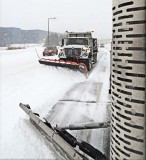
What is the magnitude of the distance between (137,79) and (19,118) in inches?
205

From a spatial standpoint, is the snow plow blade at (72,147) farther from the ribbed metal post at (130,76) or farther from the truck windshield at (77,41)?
the truck windshield at (77,41)

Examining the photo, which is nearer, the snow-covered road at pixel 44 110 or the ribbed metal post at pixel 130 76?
the ribbed metal post at pixel 130 76

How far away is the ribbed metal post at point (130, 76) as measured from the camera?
99.7 inches

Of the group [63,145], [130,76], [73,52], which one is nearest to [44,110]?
[63,145]

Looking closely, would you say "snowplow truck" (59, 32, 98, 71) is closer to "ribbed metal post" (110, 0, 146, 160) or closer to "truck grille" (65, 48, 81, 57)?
"truck grille" (65, 48, 81, 57)

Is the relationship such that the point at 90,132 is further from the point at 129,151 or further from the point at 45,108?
the point at 129,151

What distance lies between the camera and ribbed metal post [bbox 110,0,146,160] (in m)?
2.53

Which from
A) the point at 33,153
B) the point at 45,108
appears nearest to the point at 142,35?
the point at 33,153

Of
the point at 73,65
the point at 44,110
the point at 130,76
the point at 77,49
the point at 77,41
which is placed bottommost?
the point at 44,110

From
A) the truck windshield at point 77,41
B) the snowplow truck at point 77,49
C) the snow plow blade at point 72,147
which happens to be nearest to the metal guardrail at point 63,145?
the snow plow blade at point 72,147

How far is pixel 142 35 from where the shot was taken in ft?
8.24

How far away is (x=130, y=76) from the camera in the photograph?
263cm

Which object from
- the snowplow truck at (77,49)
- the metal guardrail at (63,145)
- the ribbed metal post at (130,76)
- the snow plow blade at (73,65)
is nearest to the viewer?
the ribbed metal post at (130,76)

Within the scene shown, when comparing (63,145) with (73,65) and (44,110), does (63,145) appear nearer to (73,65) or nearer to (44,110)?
(44,110)
